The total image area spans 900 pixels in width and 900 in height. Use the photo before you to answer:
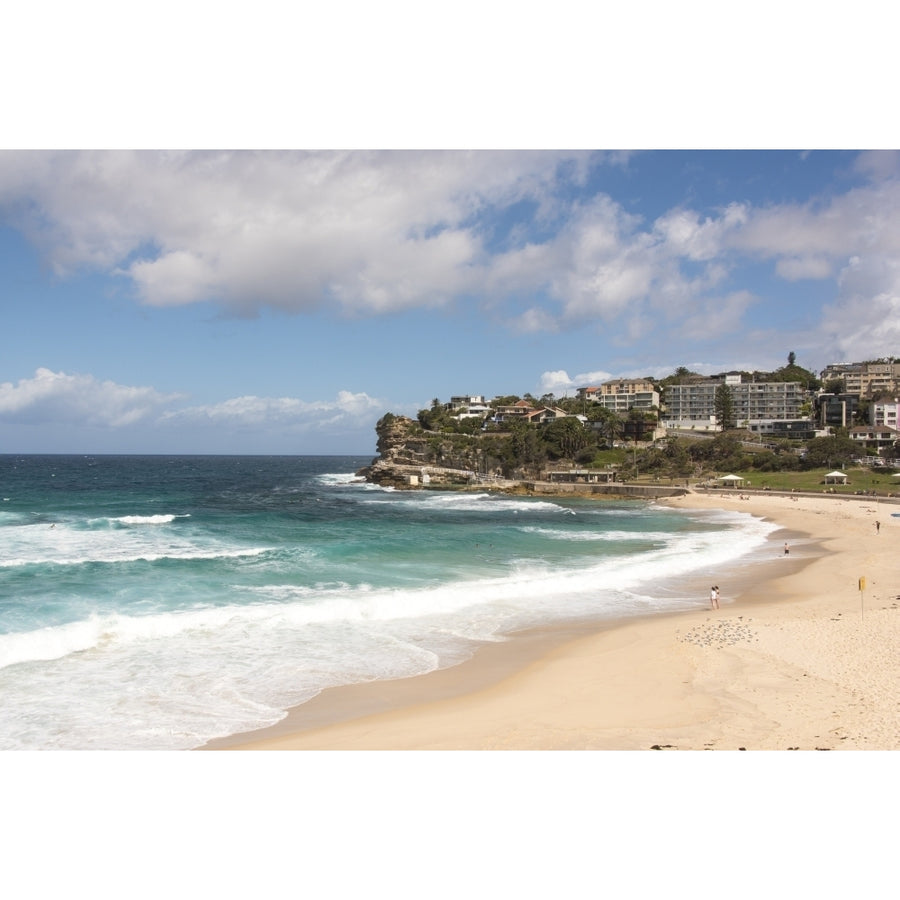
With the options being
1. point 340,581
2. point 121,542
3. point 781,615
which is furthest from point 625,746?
point 121,542

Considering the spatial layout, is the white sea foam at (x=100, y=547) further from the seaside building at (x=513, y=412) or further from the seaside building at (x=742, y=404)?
the seaside building at (x=742, y=404)

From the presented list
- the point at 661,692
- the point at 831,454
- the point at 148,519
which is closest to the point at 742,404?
the point at 831,454

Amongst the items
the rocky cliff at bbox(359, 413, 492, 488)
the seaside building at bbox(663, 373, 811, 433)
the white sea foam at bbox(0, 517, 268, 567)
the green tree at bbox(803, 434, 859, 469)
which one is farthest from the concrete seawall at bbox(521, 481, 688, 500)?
the seaside building at bbox(663, 373, 811, 433)

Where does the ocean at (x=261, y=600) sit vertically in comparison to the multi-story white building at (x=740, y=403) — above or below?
below

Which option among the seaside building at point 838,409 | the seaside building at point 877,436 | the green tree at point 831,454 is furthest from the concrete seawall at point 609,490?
the seaside building at point 838,409
